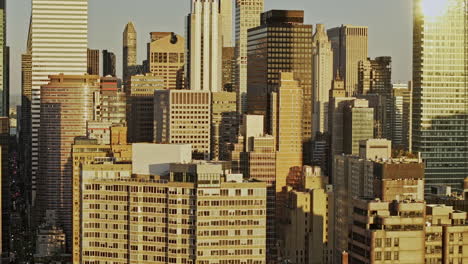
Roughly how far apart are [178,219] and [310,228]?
7297 centimetres

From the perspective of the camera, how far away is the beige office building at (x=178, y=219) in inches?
4727

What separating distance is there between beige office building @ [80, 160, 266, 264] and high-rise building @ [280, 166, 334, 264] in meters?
62.5

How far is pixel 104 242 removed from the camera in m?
124

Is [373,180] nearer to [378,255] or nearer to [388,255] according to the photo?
[388,255]

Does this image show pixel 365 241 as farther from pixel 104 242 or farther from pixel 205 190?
pixel 104 242

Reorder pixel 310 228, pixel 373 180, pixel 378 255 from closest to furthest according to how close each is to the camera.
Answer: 1. pixel 378 255
2. pixel 373 180
3. pixel 310 228

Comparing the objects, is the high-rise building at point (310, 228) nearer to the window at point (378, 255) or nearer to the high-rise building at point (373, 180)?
the high-rise building at point (373, 180)

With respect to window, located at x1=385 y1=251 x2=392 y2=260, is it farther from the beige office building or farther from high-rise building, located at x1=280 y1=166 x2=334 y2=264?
high-rise building, located at x1=280 y1=166 x2=334 y2=264

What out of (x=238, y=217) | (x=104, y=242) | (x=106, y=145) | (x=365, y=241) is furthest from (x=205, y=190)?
(x=106, y=145)

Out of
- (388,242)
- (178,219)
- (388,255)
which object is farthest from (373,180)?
(388,255)

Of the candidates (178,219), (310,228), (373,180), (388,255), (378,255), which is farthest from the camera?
(310,228)

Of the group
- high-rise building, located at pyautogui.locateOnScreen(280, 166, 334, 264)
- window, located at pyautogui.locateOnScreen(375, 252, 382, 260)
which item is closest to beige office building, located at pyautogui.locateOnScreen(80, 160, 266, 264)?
window, located at pyautogui.locateOnScreen(375, 252, 382, 260)

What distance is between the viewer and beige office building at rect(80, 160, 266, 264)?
120 meters

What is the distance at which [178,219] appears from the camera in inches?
4739
